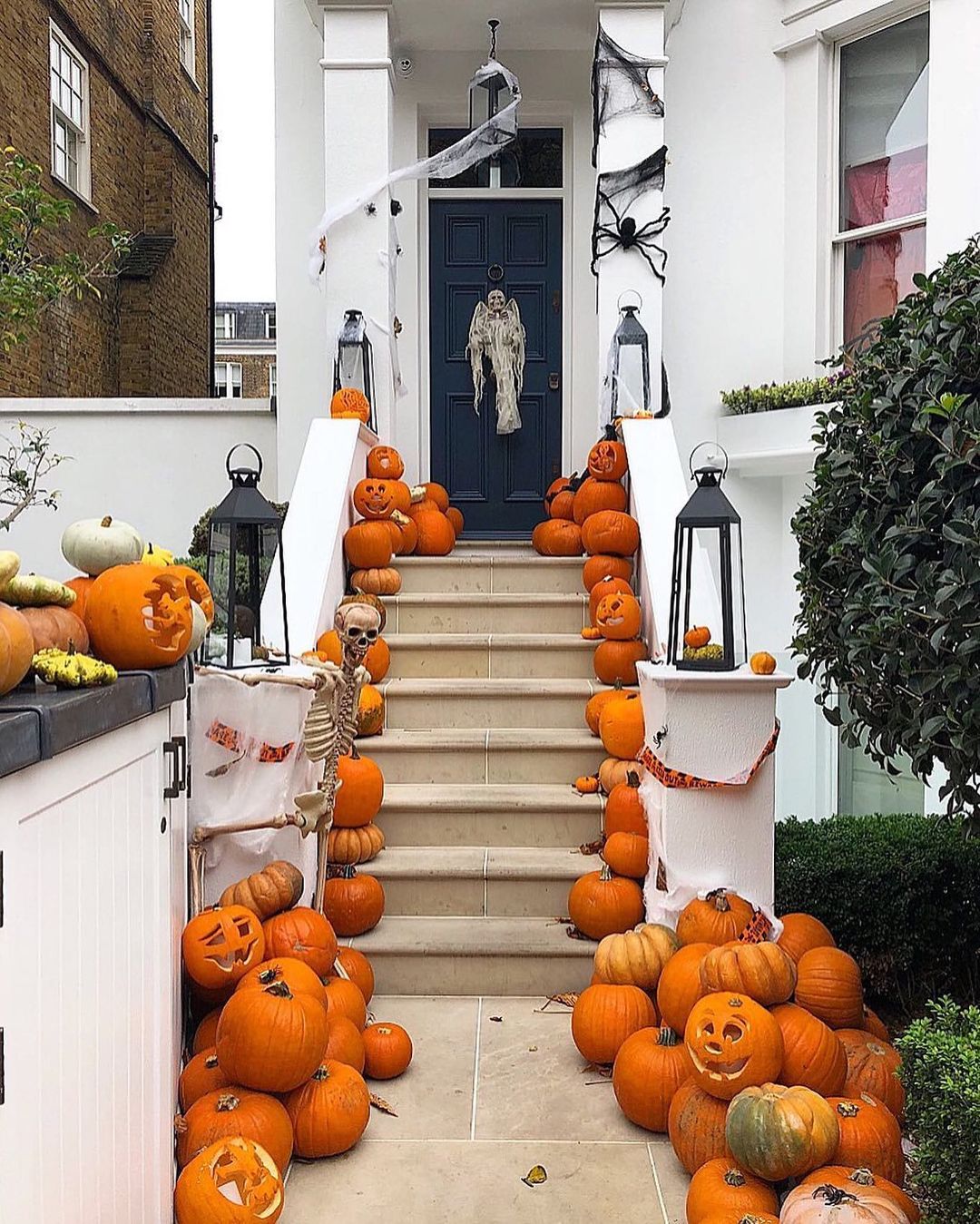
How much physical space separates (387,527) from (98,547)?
Answer: 2.91 meters

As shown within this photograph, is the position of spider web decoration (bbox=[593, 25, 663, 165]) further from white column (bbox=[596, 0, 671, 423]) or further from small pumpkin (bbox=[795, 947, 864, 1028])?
small pumpkin (bbox=[795, 947, 864, 1028])

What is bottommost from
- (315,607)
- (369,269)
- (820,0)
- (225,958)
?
(225,958)

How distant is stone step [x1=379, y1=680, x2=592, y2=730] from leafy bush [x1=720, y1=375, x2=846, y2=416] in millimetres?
2587

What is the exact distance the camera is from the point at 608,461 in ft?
19.2

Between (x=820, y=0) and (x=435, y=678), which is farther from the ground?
(x=820, y=0)

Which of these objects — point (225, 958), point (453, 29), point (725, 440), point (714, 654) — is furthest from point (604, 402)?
point (225, 958)

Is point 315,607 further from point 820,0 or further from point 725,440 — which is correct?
point 820,0

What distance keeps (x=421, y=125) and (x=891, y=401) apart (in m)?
5.52

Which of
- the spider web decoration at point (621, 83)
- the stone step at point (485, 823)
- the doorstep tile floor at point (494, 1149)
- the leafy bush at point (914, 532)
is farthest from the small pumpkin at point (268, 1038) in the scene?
the spider web decoration at point (621, 83)

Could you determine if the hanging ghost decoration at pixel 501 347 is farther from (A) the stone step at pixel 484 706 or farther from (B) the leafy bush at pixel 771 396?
(A) the stone step at pixel 484 706

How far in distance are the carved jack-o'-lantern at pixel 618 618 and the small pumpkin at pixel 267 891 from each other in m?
2.19

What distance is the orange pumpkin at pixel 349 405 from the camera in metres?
5.88

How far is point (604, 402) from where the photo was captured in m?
6.47

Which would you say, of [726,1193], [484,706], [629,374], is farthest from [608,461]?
[726,1193]
